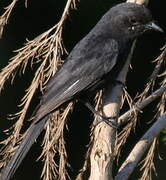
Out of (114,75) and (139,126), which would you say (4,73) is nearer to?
(114,75)

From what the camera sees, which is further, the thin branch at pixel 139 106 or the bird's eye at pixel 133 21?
the bird's eye at pixel 133 21

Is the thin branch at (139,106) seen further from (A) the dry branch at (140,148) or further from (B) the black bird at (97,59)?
(B) the black bird at (97,59)

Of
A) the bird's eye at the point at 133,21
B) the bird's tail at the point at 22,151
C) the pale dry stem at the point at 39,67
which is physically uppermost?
the pale dry stem at the point at 39,67

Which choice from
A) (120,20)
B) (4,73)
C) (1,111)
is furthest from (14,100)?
(4,73)

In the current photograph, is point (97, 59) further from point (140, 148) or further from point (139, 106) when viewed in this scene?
point (140, 148)

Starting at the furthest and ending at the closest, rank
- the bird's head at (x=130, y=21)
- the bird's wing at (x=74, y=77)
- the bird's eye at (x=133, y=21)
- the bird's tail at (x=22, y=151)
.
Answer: the bird's eye at (x=133, y=21), the bird's head at (x=130, y=21), the bird's wing at (x=74, y=77), the bird's tail at (x=22, y=151)

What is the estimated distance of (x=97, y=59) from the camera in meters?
4.76

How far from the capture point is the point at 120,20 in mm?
4895

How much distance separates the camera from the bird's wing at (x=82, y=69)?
14.8 ft

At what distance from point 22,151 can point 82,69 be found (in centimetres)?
87

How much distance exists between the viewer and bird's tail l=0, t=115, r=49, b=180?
4.07 meters

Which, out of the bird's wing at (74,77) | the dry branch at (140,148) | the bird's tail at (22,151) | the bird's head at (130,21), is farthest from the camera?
the bird's head at (130,21)

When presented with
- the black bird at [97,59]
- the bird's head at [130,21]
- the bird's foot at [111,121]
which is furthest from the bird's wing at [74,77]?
the bird's foot at [111,121]

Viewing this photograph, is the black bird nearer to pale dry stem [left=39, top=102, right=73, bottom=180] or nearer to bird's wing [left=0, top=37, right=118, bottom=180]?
bird's wing [left=0, top=37, right=118, bottom=180]
